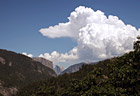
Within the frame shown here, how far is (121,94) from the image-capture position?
31.2 meters

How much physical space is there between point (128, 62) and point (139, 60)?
2.09 meters

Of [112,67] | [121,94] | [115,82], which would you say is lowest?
[121,94]

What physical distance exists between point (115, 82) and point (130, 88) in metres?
3.30

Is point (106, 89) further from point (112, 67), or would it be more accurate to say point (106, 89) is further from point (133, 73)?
point (133, 73)

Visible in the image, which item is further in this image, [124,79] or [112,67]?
[112,67]

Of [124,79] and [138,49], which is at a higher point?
[138,49]

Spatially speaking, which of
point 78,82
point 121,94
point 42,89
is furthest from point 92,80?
point 42,89

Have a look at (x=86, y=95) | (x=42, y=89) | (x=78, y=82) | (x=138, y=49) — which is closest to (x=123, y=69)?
(x=138, y=49)

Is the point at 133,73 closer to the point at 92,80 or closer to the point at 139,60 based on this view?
the point at 139,60

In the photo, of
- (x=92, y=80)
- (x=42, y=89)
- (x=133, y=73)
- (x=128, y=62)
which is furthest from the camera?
(x=42, y=89)

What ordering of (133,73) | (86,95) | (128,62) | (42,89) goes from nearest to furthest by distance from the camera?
(133,73)
(128,62)
(86,95)
(42,89)

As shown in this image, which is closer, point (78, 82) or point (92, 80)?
point (92, 80)

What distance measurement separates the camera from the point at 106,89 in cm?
3506

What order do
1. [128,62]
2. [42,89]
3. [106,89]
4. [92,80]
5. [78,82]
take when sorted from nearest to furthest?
[128,62] < [106,89] < [92,80] < [78,82] < [42,89]
